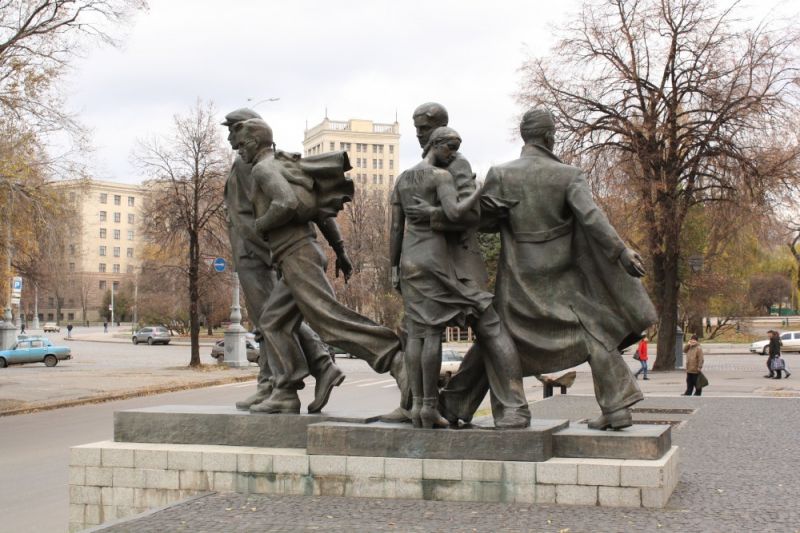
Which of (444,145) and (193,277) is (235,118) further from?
(193,277)

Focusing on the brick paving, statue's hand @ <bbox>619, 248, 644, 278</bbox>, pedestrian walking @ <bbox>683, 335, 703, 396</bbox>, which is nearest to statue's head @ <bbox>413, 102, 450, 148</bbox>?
statue's hand @ <bbox>619, 248, 644, 278</bbox>

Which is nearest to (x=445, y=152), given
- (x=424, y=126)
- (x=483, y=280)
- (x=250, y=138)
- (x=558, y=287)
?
(x=424, y=126)

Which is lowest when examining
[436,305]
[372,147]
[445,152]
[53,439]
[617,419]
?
[53,439]

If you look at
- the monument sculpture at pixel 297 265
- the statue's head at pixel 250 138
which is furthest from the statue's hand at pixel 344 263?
the statue's head at pixel 250 138

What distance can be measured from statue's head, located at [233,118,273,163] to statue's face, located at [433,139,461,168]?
1821 millimetres

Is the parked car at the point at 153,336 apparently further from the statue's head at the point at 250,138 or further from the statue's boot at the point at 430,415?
the statue's boot at the point at 430,415

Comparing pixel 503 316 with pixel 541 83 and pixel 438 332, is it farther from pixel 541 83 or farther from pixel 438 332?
pixel 541 83

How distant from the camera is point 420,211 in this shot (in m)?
7.75

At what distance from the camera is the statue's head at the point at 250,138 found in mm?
8797

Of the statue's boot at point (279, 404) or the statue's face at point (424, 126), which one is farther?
the statue's boot at point (279, 404)

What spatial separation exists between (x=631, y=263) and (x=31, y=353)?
34.5 m

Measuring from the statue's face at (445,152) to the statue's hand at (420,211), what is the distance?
0.38 metres

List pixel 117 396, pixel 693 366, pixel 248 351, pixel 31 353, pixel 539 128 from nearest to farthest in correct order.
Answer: pixel 539 128, pixel 693 366, pixel 117 396, pixel 31 353, pixel 248 351

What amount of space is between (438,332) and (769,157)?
2383 centimetres
